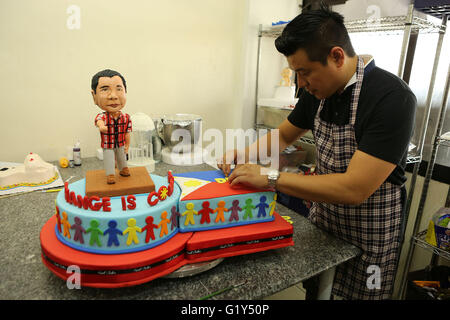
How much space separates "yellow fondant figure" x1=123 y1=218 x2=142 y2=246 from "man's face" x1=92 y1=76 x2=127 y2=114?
0.32 meters

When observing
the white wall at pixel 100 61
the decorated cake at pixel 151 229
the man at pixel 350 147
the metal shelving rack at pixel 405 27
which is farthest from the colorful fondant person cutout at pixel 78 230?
the metal shelving rack at pixel 405 27

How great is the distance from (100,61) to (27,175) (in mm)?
714

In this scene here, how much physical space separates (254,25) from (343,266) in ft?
5.20

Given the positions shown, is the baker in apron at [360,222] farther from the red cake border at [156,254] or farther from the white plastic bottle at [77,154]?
the white plastic bottle at [77,154]

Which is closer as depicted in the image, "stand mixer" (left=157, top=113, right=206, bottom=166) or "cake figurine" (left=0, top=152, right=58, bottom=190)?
"cake figurine" (left=0, top=152, right=58, bottom=190)

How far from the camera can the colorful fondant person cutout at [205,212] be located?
79cm

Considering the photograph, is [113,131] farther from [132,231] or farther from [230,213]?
[230,213]

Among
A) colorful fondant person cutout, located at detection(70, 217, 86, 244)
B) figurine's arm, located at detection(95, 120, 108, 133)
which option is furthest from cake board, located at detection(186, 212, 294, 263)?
figurine's arm, located at detection(95, 120, 108, 133)

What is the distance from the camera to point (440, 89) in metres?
1.54

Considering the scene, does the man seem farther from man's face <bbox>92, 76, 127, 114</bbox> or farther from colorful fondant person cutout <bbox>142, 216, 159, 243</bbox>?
man's face <bbox>92, 76, 127, 114</bbox>

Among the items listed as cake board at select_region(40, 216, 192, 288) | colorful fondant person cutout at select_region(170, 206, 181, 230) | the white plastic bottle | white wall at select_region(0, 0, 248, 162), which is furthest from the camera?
the white plastic bottle

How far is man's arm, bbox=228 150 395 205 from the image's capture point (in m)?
0.81
